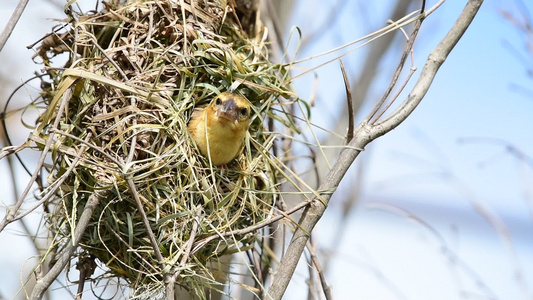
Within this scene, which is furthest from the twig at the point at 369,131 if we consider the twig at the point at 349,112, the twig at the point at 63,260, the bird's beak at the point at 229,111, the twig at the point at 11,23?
the twig at the point at 11,23

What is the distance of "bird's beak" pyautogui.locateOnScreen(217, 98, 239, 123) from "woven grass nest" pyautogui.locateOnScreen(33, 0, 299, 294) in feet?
0.24

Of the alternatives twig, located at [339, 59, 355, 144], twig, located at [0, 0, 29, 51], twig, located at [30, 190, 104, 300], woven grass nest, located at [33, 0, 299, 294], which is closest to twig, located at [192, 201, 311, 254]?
woven grass nest, located at [33, 0, 299, 294]

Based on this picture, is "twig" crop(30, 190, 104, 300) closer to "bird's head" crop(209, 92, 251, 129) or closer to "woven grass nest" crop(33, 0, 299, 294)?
"woven grass nest" crop(33, 0, 299, 294)

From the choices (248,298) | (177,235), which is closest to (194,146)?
(177,235)

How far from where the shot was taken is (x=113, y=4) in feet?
8.18

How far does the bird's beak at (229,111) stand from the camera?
7.64 feet

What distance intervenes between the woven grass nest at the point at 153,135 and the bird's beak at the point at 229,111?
75 millimetres

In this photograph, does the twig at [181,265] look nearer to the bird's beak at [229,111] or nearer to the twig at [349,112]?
the bird's beak at [229,111]

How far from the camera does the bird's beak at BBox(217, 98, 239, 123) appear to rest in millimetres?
2328

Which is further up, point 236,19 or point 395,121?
point 236,19

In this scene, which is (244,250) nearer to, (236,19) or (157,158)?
(157,158)

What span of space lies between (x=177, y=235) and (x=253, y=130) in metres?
0.61

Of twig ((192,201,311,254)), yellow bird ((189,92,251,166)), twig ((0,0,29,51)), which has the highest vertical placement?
yellow bird ((189,92,251,166))

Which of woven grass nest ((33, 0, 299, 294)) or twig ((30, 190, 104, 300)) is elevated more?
woven grass nest ((33, 0, 299, 294))
